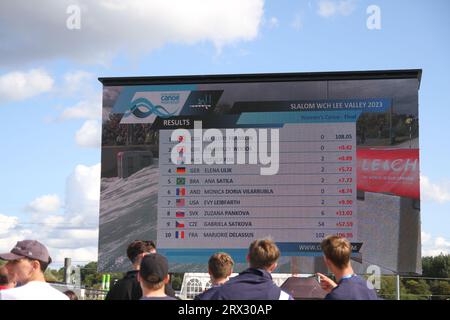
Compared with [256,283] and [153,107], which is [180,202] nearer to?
[153,107]

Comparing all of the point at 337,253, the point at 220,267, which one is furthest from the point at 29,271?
the point at 337,253

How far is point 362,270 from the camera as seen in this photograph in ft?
26.0

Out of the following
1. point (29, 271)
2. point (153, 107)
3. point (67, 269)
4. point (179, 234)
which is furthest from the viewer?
point (67, 269)

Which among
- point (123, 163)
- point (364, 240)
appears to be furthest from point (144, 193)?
point (364, 240)

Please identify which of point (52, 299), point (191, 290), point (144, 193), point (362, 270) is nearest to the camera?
point (52, 299)

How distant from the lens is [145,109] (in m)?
8.58

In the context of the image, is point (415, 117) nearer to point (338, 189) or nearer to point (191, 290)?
point (338, 189)

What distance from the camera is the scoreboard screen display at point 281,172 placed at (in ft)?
26.2

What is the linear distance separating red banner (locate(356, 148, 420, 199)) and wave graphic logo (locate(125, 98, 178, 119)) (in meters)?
2.64

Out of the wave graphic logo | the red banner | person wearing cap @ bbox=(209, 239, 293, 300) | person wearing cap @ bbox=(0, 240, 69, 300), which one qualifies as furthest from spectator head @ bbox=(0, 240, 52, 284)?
the red banner

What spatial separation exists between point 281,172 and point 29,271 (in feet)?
15.4

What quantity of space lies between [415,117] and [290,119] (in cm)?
160

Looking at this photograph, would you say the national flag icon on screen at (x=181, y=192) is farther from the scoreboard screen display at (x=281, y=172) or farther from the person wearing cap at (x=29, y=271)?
the person wearing cap at (x=29, y=271)
